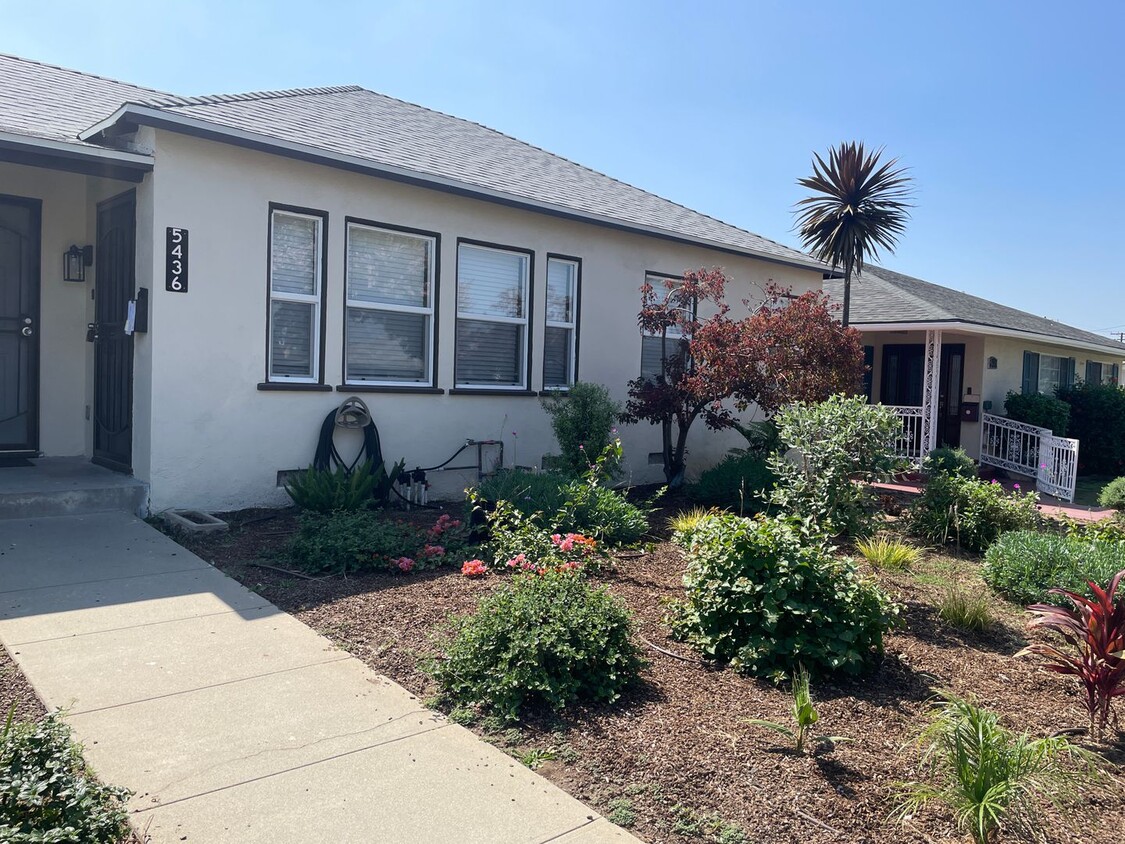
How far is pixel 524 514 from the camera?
24.2 feet

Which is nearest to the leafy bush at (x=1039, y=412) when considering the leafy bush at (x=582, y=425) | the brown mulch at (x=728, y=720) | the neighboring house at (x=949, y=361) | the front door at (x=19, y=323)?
the neighboring house at (x=949, y=361)

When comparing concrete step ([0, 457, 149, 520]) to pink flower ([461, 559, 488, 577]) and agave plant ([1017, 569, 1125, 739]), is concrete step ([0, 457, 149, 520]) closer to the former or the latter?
pink flower ([461, 559, 488, 577])

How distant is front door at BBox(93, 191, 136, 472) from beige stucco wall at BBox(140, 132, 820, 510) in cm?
66

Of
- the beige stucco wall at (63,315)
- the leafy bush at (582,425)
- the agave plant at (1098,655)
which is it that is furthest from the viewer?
the leafy bush at (582,425)

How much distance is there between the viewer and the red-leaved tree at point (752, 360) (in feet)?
30.6

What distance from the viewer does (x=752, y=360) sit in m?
9.50

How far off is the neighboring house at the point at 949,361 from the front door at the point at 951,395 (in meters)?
0.02

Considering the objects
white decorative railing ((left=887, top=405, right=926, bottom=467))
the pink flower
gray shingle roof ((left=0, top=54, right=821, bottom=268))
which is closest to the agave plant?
the pink flower

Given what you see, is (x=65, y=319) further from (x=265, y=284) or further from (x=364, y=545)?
(x=364, y=545)

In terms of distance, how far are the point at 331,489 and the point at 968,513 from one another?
6038 mm

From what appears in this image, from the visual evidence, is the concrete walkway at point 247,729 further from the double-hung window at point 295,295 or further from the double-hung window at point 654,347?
the double-hung window at point 654,347

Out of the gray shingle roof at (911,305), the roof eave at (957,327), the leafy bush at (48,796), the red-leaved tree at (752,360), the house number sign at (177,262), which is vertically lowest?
the leafy bush at (48,796)

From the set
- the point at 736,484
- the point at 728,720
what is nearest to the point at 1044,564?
the point at 728,720

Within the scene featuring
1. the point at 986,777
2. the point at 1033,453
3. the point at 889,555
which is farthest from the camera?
the point at 1033,453
